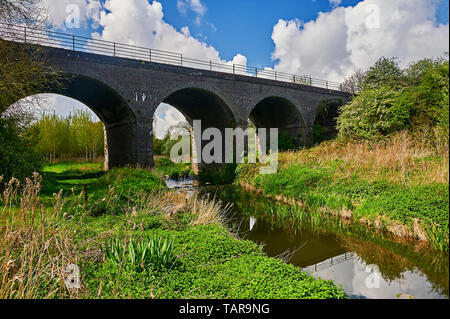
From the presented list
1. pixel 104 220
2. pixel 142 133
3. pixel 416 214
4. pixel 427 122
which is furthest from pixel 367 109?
pixel 104 220

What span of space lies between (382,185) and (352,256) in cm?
334

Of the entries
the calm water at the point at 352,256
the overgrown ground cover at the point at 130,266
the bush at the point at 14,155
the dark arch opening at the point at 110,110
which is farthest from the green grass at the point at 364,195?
the bush at the point at 14,155

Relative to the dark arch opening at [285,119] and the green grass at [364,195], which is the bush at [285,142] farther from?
the green grass at [364,195]

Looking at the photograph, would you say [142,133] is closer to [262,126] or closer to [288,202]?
[288,202]

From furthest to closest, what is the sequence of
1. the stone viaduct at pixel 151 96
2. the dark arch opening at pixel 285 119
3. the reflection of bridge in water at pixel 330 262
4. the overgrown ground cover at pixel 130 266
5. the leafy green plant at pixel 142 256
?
the dark arch opening at pixel 285 119 < the stone viaduct at pixel 151 96 < the reflection of bridge in water at pixel 330 262 < the leafy green plant at pixel 142 256 < the overgrown ground cover at pixel 130 266

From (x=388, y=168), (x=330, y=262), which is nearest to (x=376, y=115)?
(x=388, y=168)

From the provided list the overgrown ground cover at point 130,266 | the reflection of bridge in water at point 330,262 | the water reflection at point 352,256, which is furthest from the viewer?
the reflection of bridge in water at point 330,262

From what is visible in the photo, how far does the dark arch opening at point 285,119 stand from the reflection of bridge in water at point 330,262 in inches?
674

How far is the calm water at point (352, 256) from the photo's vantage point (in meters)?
4.32

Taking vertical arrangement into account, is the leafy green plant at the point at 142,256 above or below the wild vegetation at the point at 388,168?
below

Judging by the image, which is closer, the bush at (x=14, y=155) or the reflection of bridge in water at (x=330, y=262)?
the reflection of bridge in water at (x=330, y=262)

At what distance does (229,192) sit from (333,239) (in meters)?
7.73

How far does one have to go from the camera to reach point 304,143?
904 inches
